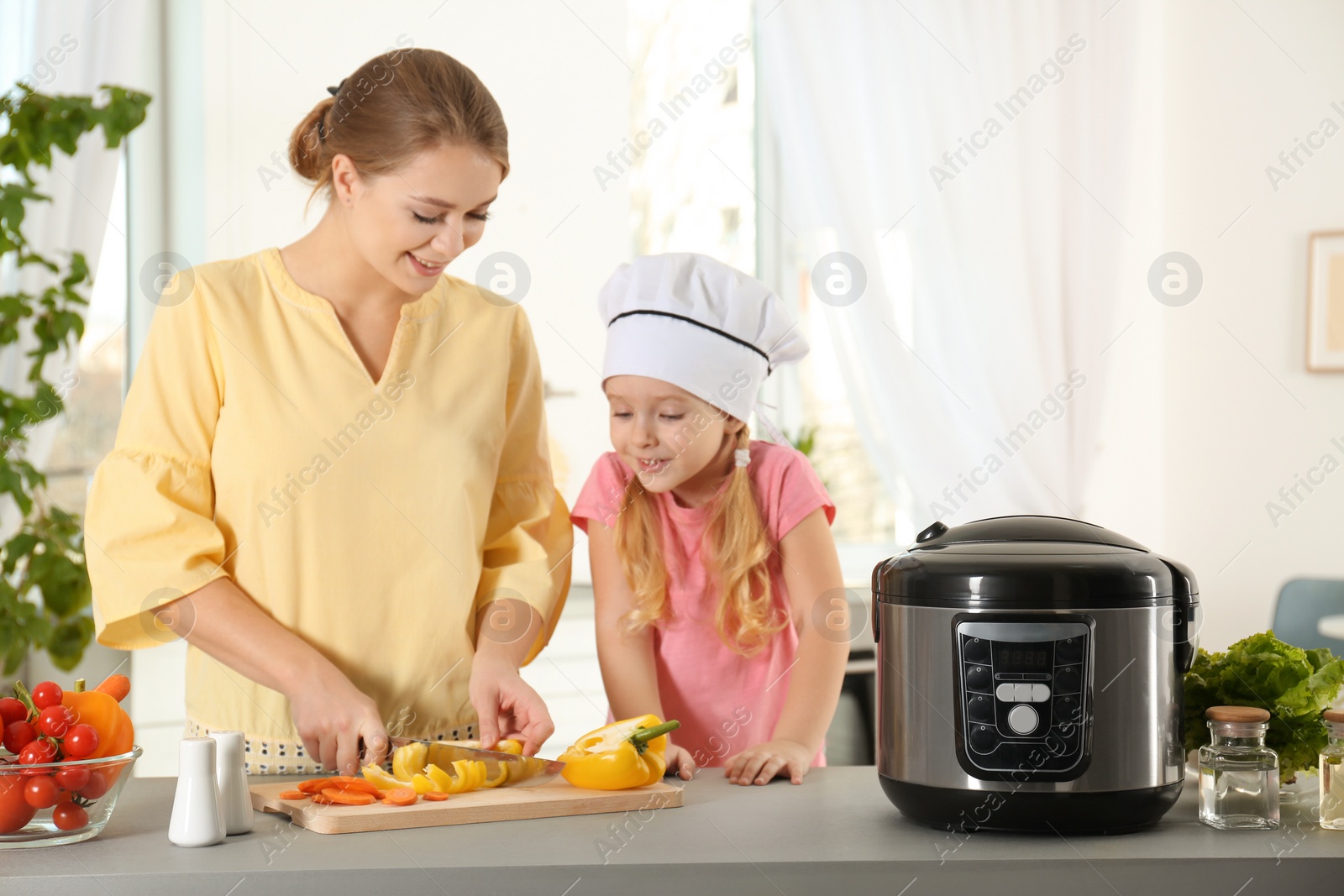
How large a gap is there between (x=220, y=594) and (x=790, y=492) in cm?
69

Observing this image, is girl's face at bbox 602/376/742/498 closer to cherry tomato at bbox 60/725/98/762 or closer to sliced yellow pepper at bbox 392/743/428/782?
sliced yellow pepper at bbox 392/743/428/782

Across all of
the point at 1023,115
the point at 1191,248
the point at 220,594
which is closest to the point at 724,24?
the point at 1023,115

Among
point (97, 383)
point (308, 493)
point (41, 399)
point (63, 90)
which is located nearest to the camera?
point (308, 493)

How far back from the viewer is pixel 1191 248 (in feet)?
10.9

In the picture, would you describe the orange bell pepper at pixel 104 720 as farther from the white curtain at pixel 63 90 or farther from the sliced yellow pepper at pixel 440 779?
the white curtain at pixel 63 90

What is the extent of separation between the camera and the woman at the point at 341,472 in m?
1.18

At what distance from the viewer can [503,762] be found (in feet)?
3.59

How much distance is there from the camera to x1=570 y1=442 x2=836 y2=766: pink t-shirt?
1476mm

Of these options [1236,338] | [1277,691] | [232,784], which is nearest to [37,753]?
[232,784]

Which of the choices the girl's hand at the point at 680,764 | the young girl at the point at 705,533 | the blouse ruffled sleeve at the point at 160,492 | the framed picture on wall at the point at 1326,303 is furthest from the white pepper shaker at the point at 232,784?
the framed picture on wall at the point at 1326,303

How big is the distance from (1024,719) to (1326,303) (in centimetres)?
280

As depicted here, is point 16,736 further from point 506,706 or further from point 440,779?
point 506,706

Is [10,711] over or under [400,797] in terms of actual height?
over

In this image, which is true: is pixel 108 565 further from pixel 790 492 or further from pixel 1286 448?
pixel 1286 448
